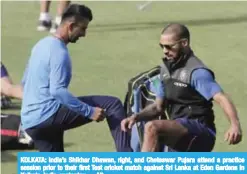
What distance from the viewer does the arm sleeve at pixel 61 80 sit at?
28.1 ft

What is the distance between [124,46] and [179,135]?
24.9 ft

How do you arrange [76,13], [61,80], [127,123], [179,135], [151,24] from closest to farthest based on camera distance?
[179,135], [127,123], [61,80], [76,13], [151,24]

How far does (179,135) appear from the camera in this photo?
8133 mm

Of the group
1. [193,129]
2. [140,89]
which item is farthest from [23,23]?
[193,129]

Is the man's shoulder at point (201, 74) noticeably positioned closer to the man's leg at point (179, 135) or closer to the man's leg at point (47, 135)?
the man's leg at point (179, 135)

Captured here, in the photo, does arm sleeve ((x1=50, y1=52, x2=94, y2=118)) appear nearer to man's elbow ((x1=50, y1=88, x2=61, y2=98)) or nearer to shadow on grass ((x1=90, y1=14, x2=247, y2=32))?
man's elbow ((x1=50, y1=88, x2=61, y2=98))

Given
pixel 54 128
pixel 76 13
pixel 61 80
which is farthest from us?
pixel 54 128

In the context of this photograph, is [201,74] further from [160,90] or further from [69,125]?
[69,125]

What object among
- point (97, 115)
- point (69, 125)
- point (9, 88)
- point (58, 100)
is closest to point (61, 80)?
point (58, 100)

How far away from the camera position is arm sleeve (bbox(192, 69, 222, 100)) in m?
8.16

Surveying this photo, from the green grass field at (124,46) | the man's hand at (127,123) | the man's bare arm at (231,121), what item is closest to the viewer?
the man's bare arm at (231,121)

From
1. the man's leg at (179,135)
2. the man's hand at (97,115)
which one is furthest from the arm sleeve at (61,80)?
the man's leg at (179,135)

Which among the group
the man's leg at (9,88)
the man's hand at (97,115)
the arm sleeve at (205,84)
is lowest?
the man's hand at (97,115)

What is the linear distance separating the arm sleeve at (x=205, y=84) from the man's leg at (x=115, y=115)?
1026mm
